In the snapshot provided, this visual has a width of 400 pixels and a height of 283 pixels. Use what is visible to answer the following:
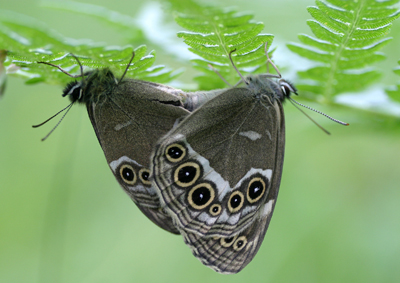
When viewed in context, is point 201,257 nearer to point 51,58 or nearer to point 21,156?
point 51,58

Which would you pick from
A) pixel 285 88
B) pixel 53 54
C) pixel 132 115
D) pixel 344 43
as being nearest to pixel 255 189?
pixel 285 88

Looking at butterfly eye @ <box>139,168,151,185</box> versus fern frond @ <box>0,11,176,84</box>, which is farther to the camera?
butterfly eye @ <box>139,168,151,185</box>

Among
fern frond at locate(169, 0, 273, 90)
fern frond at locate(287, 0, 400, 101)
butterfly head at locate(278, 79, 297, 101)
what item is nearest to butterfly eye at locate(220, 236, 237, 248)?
butterfly head at locate(278, 79, 297, 101)

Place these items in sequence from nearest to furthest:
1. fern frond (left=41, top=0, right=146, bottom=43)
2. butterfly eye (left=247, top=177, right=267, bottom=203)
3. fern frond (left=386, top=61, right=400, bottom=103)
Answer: butterfly eye (left=247, top=177, right=267, bottom=203)
fern frond (left=386, top=61, right=400, bottom=103)
fern frond (left=41, top=0, right=146, bottom=43)

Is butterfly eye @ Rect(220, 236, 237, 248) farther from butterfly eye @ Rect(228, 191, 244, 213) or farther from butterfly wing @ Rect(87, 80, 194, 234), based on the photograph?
butterfly wing @ Rect(87, 80, 194, 234)

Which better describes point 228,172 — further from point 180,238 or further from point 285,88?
point 180,238

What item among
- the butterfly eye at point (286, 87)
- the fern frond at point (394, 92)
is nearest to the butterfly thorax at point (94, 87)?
the butterfly eye at point (286, 87)

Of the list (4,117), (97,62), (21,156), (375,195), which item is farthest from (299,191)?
(4,117)

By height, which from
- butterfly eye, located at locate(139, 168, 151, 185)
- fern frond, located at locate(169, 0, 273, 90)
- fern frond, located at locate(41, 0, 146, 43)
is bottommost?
butterfly eye, located at locate(139, 168, 151, 185)
